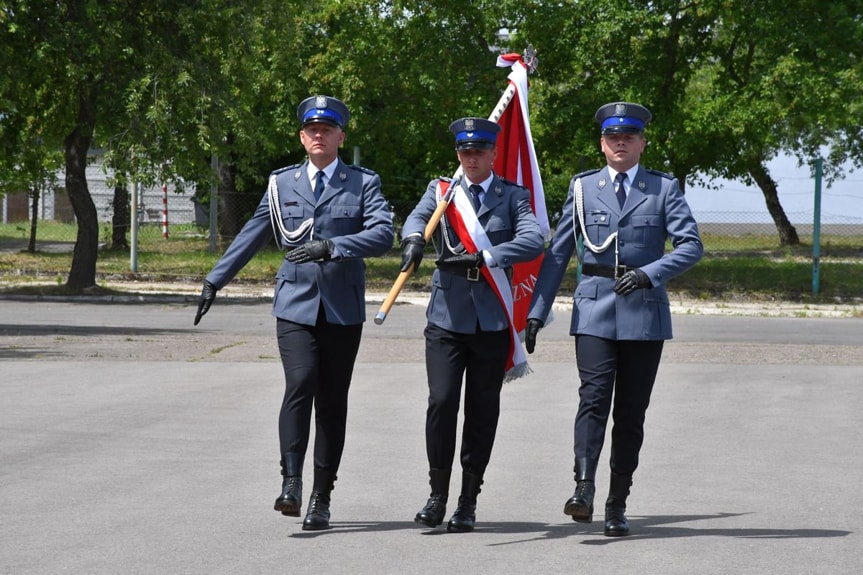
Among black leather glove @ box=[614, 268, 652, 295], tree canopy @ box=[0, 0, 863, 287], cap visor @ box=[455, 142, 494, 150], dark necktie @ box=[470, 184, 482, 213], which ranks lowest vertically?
black leather glove @ box=[614, 268, 652, 295]

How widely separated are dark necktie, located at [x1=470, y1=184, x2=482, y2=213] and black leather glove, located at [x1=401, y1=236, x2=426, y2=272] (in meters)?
0.33

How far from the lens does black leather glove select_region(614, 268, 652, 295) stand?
6434mm

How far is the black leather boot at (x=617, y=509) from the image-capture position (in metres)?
6.38

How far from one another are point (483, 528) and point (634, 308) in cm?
122

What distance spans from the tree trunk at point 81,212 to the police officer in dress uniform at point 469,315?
1875 cm


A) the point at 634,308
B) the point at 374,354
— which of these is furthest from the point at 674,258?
the point at 374,354

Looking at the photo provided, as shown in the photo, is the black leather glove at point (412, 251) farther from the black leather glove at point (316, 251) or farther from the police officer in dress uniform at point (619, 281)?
the police officer in dress uniform at point (619, 281)

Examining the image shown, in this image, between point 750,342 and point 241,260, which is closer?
point 241,260

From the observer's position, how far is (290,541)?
6.17m

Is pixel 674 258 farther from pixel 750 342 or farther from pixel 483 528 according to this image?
pixel 750 342

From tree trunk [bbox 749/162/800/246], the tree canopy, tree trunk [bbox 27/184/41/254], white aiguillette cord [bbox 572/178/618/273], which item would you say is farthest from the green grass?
white aiguillette cord [bbox 572/178/618/273]

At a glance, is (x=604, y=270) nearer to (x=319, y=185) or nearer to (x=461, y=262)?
(x=461, y=262)

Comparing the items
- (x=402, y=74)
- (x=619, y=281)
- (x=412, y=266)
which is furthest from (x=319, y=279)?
(x=402, y=74)

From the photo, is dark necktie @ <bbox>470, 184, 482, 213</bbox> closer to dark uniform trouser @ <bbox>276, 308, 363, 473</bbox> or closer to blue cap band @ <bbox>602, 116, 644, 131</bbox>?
blue cap band @ <bbox>602, 116, 644, 131</bbox>
